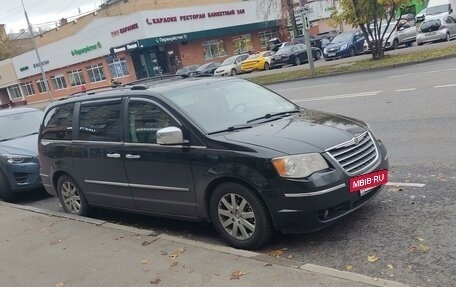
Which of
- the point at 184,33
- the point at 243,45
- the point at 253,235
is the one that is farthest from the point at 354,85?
the point at 243,45

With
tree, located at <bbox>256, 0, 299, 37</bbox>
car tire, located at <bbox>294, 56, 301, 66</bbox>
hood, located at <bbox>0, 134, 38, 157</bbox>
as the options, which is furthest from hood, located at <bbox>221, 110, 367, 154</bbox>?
tree, located at <bbox>256, 0, 299, 37</bbox>

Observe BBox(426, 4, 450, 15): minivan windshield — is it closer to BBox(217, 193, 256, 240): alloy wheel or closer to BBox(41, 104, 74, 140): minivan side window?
BBox(41, 104, 74, 140): minivan side window

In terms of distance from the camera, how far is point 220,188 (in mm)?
4855

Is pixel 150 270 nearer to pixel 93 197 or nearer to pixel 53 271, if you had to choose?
pixel 53 271

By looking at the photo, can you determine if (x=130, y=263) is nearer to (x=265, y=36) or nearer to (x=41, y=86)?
(x=265, y=36)

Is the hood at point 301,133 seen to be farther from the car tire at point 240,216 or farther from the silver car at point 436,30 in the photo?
the silver car at point 436,30

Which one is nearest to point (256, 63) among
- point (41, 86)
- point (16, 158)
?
point (16, 158)

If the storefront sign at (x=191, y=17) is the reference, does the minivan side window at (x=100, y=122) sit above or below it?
below

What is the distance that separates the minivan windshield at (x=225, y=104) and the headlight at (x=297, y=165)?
94cm

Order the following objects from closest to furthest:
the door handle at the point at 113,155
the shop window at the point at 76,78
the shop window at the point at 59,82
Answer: the door handle at the point at 113,155 → the shop window at the point at 76,78 → the shop window at the point at 59,82

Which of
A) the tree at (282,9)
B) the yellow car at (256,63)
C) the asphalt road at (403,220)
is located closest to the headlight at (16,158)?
the asphalt road at (403,220)

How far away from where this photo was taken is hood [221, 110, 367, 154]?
4.58 meters

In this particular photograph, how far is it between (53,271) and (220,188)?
1879mm

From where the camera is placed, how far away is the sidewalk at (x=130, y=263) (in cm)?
401
